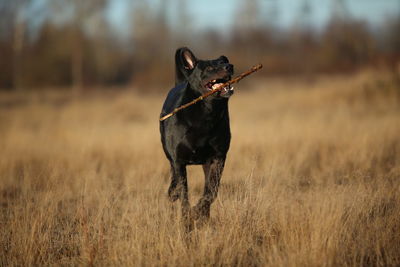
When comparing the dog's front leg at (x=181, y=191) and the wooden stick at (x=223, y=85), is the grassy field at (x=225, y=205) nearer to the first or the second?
the dog's front leg at (x=181, y=191)

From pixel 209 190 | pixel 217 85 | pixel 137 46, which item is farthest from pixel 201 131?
pixel 137 46

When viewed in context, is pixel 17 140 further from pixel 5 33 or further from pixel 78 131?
pixel 5 33

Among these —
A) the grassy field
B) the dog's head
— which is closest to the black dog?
the dog's head

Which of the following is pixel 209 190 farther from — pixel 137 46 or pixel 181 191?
pixel 137 46

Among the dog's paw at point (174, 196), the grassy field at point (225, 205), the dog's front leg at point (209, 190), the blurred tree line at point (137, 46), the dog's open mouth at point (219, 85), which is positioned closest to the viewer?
the grassy field at point (225, 205)

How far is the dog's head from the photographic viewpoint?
4340 millimetres

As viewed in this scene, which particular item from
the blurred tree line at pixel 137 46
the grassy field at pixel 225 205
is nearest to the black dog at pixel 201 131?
the grassy field at pixel 225 205

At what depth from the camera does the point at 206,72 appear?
4543mm

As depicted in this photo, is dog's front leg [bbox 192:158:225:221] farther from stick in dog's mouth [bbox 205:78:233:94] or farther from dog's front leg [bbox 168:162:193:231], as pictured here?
stick in dog's mouth [bbox 205:78:233:94]

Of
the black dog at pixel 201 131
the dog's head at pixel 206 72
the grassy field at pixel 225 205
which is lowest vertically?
the grassy field at pixel 225 205

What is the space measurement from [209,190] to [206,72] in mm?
1218

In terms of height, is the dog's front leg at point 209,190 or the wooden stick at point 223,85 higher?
the wooden stick at point 223,85

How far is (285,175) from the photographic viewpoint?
5.89 m

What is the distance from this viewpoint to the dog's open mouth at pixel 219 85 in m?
4.25
